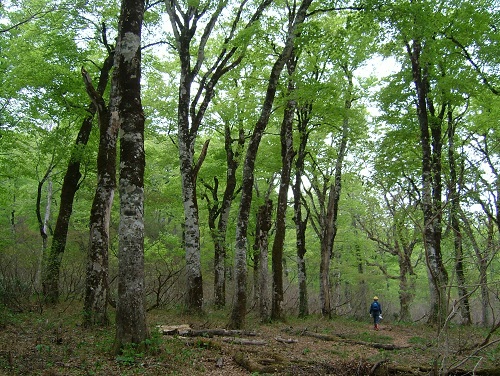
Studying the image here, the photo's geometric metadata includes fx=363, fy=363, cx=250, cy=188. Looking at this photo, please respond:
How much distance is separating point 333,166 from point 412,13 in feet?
40.5

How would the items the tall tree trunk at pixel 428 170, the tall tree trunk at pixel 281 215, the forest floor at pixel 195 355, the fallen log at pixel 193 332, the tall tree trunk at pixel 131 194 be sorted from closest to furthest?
the forest floor at pixel 195 355 < the tall tree trunk at pixel 131 194 < the fallen log at pixel 193 332 < the tall tree trunk at pixel 281 215 < the tall tree trunk at pixel 428 170

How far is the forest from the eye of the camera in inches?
284

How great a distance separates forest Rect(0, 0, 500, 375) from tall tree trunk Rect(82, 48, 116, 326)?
41 millimetres

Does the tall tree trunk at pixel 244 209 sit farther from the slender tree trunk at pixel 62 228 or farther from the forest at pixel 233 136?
the slender tree trunk at pixel 62 228

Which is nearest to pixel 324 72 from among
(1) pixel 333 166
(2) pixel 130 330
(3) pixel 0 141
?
(1) pixel 333 166

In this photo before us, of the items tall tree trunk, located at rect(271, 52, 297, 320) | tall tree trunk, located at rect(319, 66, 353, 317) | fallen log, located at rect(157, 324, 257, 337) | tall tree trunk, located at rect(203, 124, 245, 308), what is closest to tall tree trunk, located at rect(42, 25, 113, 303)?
fallen log, located at rect(157, 324, 257, 337)

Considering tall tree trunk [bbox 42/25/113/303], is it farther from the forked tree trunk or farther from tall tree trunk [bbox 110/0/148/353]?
tall tree trunk [bbox 110/0/148/353]

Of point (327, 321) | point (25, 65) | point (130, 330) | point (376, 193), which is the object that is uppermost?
point (25, 65)

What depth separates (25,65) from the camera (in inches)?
516

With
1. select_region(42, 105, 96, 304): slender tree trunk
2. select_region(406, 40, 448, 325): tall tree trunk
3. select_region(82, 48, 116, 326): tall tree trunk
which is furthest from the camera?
→ select_region(406, 40, 448, 325): tall tree trunk

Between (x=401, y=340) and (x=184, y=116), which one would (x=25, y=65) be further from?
(x=401, y=340)

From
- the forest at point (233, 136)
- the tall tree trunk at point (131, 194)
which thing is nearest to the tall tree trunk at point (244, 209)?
the forest at point (233, 136)

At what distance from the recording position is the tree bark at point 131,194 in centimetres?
631

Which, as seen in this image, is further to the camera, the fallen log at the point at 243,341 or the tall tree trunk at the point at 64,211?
the tall tree trunk at the point at 64,211
